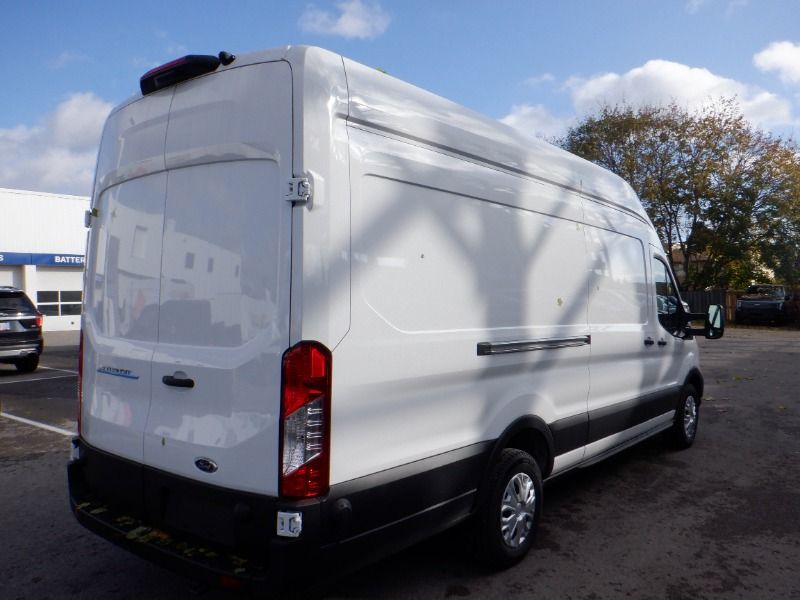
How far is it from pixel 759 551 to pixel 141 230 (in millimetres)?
4093

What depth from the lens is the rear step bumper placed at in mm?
2463

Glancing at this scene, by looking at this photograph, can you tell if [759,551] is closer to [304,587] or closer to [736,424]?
[304,587]

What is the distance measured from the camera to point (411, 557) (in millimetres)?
3703

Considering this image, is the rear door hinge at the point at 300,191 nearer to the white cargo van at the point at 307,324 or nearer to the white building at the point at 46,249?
Result: the white cargo van at the point at 307,324

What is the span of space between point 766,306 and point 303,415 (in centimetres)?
2811

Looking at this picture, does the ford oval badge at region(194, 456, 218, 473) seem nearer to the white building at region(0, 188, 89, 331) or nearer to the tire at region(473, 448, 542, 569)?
the tire at region(473, 448, 542, 569)

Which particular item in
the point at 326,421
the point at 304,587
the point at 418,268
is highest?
the point at 418,268

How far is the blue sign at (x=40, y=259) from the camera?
24684mm

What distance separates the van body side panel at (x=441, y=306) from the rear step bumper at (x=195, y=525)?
14.2 inches

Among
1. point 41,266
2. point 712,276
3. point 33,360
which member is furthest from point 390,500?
point 712,276

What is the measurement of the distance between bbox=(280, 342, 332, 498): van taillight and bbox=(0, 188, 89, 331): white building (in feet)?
83.6

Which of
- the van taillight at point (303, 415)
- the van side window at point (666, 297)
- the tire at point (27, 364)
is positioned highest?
the van side window at point (666, 297)

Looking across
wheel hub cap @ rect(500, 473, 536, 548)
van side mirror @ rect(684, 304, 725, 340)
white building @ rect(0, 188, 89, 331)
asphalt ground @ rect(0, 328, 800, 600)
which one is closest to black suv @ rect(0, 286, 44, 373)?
asphalt ground @ rect(0, 328, 800, 600)

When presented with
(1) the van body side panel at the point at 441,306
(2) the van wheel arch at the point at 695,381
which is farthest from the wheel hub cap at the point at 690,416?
(1) the van body side panel at the point at 441,306
